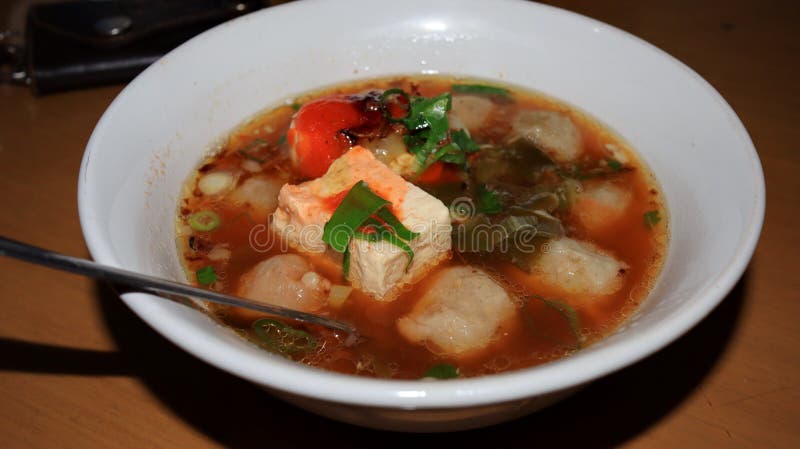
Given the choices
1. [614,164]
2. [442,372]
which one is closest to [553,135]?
[614,164]

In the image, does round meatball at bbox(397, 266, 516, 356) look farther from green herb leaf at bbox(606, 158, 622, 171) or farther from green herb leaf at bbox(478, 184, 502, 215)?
green herb leaf at bbox(606, 158, 622, 171)

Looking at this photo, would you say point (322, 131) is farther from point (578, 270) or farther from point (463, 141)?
point (578, 270)

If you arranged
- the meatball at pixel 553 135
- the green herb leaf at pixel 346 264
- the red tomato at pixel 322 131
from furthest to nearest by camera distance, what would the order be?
the meatball at pixel 553 135, the red tomato at pixel 322 131, the green herb leaf at pixel 346 264

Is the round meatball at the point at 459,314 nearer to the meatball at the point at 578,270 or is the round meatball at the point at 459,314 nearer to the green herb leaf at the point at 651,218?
the meatball at the point at 578,270

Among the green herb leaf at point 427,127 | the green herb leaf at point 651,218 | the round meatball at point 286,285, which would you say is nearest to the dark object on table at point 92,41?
the green herb leaf at point 427,127

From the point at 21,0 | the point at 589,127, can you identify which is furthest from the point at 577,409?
the point at 21,0

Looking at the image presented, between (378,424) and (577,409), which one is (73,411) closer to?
(378,424)

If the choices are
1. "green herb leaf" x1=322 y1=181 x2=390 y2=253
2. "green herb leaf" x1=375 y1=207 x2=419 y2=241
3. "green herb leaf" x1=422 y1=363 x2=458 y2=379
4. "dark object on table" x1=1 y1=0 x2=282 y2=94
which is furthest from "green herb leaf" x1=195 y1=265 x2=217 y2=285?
"dark object on table" x1=1 y1=0 x2=282 y2=94
